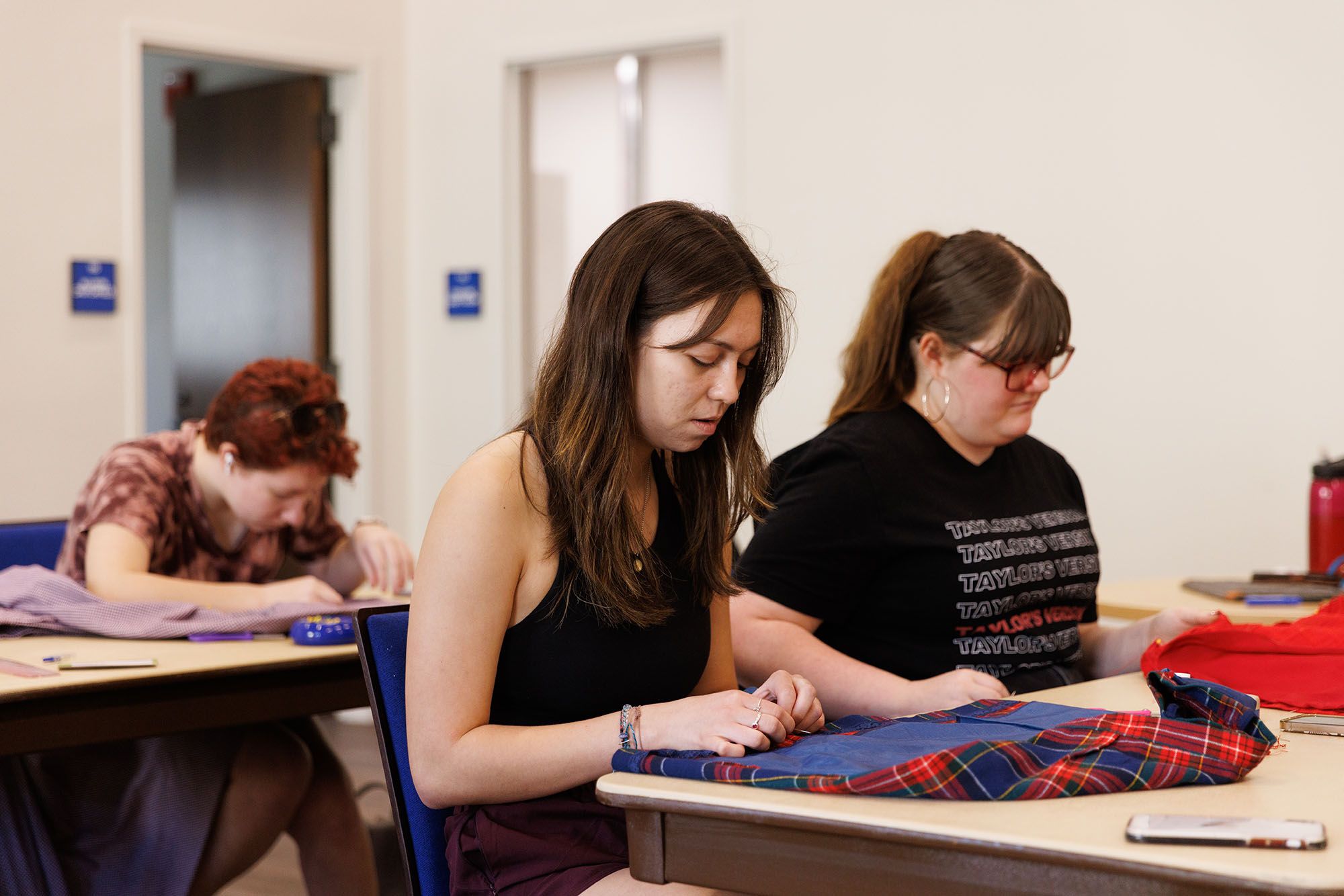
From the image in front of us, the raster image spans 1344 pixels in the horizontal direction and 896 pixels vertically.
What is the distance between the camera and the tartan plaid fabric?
1213 mm

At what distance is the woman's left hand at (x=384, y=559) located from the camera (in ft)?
9.69

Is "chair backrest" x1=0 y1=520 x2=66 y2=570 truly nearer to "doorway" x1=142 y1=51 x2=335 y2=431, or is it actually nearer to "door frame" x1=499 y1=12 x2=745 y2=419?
"door frame" x1=499 y1=12 x2=745 y2=419

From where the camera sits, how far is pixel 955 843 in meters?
1.11

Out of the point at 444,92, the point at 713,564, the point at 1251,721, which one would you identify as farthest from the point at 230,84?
the point at 1251,721

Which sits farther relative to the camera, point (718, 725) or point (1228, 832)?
point (718, 725)

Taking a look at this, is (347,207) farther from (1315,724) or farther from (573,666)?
(1315,724)

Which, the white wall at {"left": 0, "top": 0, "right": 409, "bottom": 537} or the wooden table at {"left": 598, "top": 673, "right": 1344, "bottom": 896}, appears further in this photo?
the white wall at {"left": 0, "top": 0, "right": 409, "bottom": 537}

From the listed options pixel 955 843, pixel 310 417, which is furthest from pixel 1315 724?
pixel 310 417

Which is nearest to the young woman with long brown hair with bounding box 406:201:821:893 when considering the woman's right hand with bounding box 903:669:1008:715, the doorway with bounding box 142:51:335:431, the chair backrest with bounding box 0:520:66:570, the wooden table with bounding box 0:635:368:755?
the woman's right hand with bounding box 903:669:1008:715

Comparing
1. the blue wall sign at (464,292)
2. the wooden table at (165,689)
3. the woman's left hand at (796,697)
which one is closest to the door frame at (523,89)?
the blue wall sign at (464,292)

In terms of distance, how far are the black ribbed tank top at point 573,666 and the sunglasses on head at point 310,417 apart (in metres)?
1.31

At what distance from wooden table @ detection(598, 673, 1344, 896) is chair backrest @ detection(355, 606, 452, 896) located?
446mm

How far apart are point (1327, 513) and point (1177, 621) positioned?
145 centimetres

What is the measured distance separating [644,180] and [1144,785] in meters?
4.38
